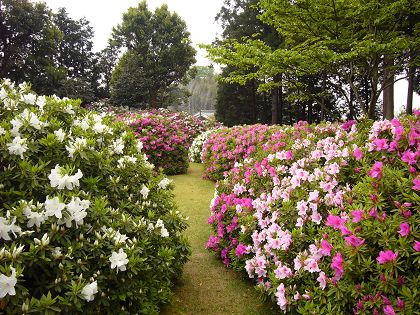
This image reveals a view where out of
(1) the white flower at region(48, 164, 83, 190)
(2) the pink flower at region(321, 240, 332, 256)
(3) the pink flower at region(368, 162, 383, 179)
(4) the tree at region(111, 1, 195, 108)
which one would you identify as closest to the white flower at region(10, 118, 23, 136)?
(1) the white flower at region(48, 164, 83, 190)

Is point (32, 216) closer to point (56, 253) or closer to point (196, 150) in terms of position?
point (56, 253)

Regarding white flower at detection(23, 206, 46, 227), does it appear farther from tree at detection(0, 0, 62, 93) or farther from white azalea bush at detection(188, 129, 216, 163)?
tree at detection(0, 0, 62, 93)

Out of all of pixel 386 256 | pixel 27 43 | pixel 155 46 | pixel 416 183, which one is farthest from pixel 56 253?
pixel 155 46

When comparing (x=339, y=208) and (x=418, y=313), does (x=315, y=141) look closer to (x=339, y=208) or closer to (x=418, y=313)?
(x=339, y=208)

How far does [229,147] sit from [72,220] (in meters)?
7.03

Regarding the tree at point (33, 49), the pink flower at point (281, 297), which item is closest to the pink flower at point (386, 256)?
the pink flower at point (281, 297)

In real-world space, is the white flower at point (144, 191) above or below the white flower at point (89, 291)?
above

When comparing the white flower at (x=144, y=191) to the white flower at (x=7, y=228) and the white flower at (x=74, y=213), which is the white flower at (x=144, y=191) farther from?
the white flower at (x=7, y=228)

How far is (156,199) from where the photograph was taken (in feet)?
10.9

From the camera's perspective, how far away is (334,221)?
2.50m

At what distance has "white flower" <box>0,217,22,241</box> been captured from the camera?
2.03 meters

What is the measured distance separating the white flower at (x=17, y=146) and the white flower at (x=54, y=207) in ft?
1.64

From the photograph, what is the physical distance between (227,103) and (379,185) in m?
24.1

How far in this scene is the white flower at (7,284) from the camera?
1825 mm
